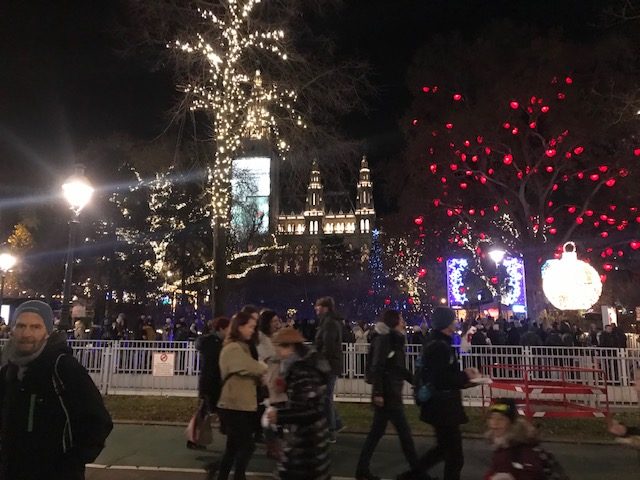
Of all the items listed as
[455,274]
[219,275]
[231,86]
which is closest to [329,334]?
[219,275]

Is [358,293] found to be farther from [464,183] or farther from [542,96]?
[542,96]

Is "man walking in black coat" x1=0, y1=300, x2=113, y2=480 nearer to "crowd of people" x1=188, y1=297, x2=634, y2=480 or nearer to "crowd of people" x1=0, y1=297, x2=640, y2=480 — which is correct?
"crowd of people" x1=0, y1=297, x2=640, y2=480

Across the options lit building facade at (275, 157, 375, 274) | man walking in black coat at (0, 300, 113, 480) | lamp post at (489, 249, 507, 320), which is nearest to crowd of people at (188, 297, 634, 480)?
man walking in black coat at (0, 300, 113, 480)

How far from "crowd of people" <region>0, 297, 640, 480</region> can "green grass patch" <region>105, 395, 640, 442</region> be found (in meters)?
2.84

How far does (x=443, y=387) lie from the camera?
4863mm

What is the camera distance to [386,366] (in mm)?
5820

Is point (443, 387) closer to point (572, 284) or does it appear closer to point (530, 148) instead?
point (572, 284)

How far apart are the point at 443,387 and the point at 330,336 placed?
2.97m

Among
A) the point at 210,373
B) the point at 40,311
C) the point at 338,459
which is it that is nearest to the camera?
the point at 40,311

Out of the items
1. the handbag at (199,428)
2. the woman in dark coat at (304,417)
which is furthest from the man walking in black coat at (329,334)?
the woman in dark coat at (304,417)

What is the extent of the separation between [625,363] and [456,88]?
51.0ft

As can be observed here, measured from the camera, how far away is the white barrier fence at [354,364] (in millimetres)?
11039

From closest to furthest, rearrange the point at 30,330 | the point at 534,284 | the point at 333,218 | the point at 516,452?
1. the point at 30,330
2. the point at 516,452
3. the point at 534,284
4. the point at 333,218

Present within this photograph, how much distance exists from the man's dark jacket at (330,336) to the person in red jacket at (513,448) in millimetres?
4203
